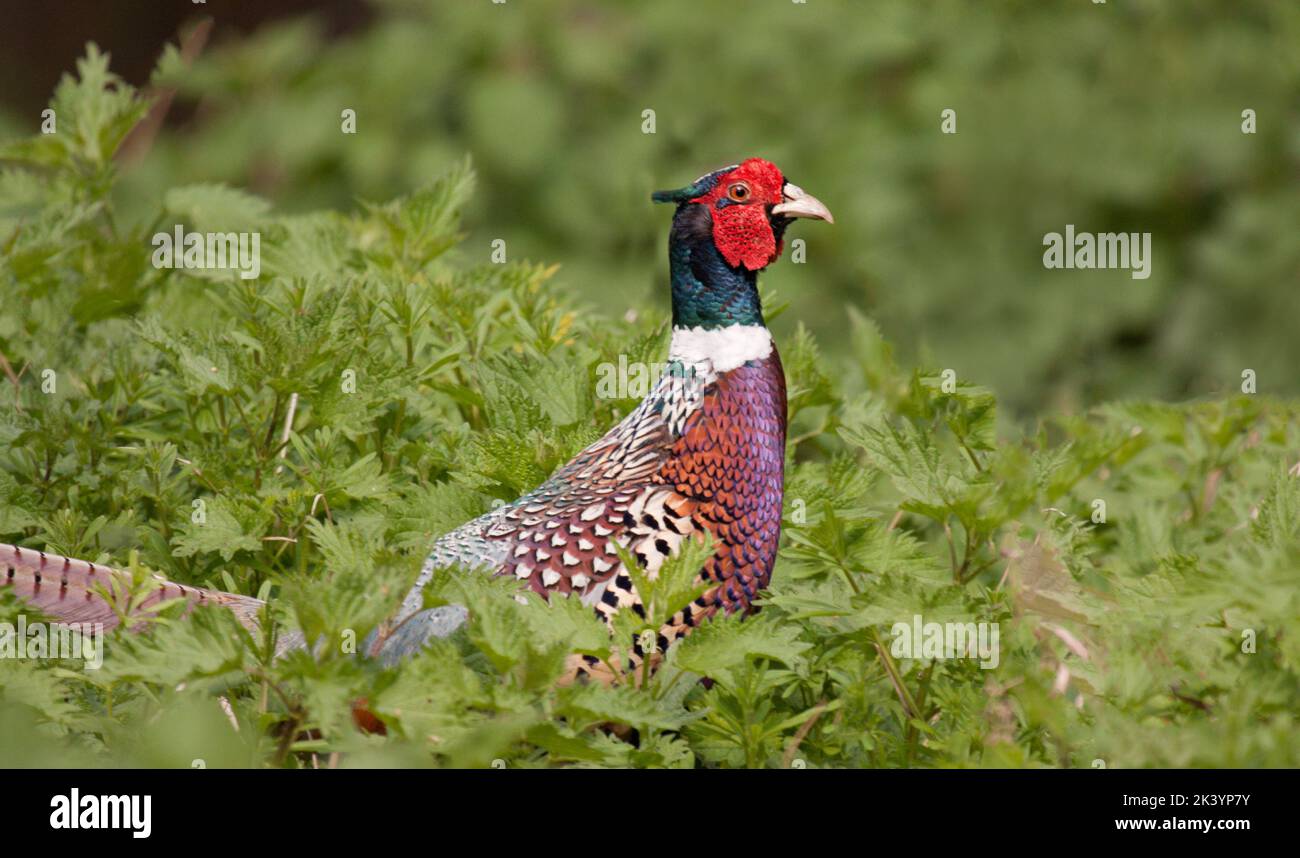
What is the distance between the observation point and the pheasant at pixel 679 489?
7.99 ft

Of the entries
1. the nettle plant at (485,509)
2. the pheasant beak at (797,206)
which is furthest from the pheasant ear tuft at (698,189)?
the nettle plant at (485,509)

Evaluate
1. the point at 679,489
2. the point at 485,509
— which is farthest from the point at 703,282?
the point at 485,509

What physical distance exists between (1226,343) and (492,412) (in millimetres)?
4600

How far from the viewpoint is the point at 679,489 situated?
2.55 metres

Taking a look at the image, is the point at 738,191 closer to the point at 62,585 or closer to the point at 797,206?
the point at 797,206

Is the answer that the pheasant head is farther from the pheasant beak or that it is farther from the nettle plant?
the nettle plant

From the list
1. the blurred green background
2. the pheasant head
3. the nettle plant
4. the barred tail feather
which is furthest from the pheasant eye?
the blurred green background

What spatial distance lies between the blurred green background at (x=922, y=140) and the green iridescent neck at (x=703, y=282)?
3568 mm

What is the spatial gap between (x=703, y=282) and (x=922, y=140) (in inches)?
174

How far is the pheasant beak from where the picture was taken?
2711 mm

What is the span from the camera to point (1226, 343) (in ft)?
21.4

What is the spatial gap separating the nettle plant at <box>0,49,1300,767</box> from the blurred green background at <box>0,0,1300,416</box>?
2.78 m
